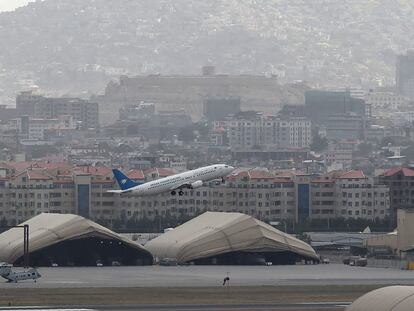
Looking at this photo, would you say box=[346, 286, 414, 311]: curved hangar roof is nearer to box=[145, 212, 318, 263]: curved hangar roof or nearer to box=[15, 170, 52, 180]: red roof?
box=[145, 212, 318, 263]: curved hangar roof

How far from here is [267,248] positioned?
138 metres

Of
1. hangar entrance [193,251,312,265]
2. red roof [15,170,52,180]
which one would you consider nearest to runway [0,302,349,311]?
hangar entrance [193,251,312,265]

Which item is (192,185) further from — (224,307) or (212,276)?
(224,307)

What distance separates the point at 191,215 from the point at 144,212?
589 cm

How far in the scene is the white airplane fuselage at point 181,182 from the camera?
15275 cm

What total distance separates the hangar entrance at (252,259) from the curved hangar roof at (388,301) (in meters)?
59.7

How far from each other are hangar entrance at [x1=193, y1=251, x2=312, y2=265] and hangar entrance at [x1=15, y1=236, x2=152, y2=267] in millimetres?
3779

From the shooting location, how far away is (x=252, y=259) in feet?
454

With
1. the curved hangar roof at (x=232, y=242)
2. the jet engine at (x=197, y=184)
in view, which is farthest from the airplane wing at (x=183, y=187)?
the curved hangar roof at (x=232, y=242)

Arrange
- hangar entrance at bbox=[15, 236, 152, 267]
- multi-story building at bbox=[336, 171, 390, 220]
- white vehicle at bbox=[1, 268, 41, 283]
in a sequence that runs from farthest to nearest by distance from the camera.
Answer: multi-story building at bbox=[336, 171, 390, 220] < hangar entrance at bbox=[15, 236, 152, 267] < white vehicle at bbox=[1, 268, 41, 283]

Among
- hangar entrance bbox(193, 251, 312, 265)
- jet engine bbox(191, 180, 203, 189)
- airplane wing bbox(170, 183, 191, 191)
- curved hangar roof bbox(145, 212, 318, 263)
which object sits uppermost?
jet engine bbox(191, 180, 203, 189)

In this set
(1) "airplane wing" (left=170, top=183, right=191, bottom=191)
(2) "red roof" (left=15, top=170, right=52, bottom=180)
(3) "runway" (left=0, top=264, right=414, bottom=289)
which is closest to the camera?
(3) "runway" (left=0, top=264, right=414, bottom=289)

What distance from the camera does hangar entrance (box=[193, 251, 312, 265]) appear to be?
137m

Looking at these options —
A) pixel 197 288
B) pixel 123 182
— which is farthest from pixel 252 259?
pixel 197 288
